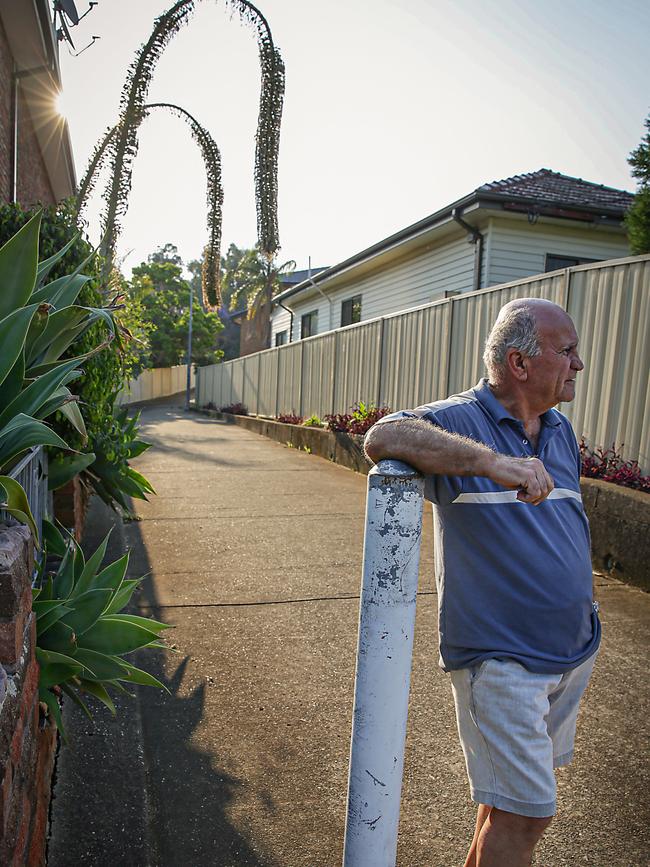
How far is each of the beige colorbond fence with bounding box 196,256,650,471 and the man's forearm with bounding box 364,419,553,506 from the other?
4423 mm

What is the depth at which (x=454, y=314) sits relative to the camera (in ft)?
30.0

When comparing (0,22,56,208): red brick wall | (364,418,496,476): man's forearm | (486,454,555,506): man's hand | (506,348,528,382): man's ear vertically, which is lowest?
(486,454,555,506): man's hand

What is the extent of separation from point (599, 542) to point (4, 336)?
181 inches

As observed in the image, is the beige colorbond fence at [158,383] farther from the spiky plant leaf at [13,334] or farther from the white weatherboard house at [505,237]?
the spiky plant leaf at [13,334]

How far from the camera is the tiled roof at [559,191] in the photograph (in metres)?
13.2

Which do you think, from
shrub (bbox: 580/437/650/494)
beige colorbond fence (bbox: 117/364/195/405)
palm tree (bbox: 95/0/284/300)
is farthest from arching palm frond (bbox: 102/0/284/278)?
beige colorbond fence (bbox: 117/364/195/405)

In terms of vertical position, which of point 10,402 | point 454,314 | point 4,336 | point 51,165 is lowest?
point 10,402

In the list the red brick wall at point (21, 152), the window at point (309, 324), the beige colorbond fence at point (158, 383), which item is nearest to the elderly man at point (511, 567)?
the red brick wall at point (21, 152)

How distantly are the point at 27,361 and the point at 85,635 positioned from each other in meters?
1.02

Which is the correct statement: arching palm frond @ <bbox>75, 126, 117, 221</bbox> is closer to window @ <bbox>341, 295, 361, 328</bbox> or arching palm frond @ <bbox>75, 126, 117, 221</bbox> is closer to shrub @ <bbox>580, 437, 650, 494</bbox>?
shrub @ <bbox>580, 437, 650, 494</bbox>

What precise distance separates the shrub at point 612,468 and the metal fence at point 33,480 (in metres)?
4.21

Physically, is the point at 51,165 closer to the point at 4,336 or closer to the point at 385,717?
the point at 4,336

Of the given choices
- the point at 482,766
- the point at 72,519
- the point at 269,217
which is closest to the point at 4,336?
the point at 482,766

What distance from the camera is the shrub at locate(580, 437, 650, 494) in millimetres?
5418
